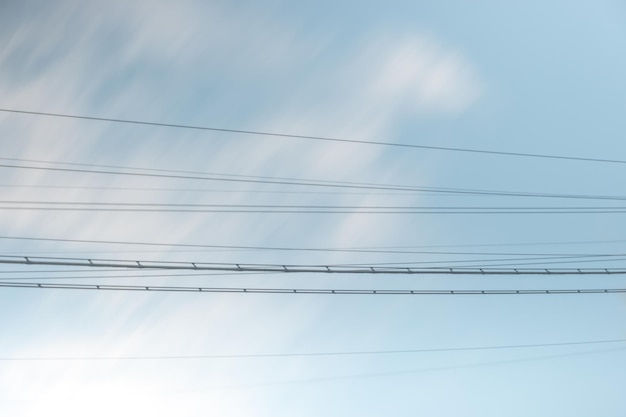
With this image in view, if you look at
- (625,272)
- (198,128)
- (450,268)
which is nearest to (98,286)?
(450,268)

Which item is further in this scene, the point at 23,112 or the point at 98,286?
the point at 23,112

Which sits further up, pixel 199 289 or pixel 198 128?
pixel 198 128

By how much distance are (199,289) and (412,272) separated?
23.5 feet

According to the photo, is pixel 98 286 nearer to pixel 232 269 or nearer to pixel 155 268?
pixel 155 268

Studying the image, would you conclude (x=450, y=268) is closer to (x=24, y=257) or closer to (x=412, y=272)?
(x=412, y=272)

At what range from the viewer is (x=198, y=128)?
107 ft

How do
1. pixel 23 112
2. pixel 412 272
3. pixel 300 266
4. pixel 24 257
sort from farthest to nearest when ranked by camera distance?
pixel 23 112, pixel 412 272, pixel 300 266, pixel 24 257

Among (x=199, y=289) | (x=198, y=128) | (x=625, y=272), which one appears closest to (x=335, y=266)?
(x=199, y=289)

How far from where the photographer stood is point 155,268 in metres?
21.0

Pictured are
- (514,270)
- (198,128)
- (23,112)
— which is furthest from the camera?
(198,128)

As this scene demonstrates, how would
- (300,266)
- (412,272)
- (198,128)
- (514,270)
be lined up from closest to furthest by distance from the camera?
1. (300,266)
2. (412,272)
3. (514,270)
4. (198,128)

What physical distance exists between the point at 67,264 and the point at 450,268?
12.5 meters

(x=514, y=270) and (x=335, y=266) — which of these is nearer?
(x=335, y=266)

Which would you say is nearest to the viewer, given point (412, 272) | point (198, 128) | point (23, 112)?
point (412, 272)
